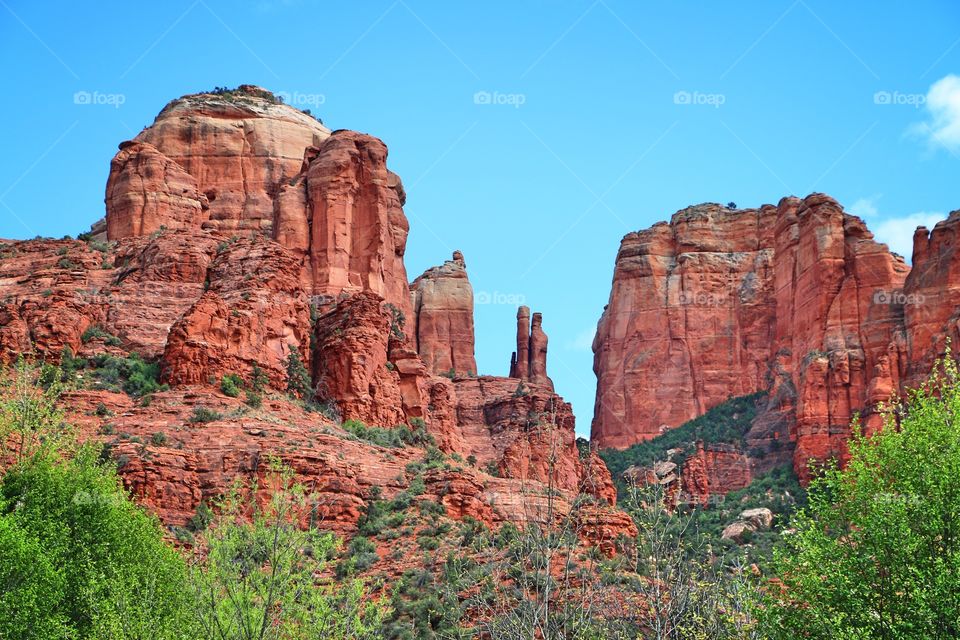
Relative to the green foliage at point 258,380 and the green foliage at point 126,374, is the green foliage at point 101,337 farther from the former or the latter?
the green foliage at point 258,380

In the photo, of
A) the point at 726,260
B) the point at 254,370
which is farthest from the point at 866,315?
the point at 254,370

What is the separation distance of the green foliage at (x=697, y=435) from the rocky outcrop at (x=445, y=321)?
55.7ft

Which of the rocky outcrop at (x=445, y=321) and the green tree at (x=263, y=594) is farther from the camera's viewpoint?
the rocky outcrop at (x=445, y=321)

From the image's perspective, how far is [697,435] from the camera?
129 m

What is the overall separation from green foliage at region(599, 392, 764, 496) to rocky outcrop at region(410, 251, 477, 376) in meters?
17.0

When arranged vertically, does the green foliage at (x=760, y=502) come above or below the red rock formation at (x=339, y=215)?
below

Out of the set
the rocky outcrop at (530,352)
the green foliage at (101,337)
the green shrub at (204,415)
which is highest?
the rocky outcrop at (530,352)

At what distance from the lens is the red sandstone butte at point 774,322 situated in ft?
356

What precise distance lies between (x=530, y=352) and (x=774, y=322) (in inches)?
987

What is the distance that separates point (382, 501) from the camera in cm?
6481

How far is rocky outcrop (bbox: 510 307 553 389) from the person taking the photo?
412 feet

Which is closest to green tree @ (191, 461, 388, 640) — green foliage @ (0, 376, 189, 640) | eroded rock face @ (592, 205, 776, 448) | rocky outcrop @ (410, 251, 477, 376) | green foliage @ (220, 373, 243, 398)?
green foliage @ (0, 376, 189, 640)

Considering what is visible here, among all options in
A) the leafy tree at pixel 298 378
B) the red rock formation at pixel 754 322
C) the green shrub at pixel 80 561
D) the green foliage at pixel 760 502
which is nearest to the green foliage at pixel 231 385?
the leafy tree at pixel 298 378

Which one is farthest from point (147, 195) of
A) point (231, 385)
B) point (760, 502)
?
point (760, 502)
